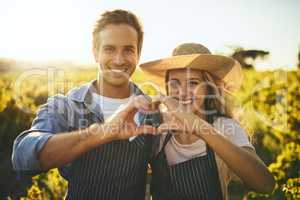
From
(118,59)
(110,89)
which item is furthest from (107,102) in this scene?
(118,59)

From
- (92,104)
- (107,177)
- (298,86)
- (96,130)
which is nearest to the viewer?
(96,130)

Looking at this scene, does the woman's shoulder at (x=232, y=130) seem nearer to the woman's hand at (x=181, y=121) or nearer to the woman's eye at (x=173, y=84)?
the woman's hand at (x=181, y=121)

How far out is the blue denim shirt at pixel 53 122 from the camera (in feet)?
7.16

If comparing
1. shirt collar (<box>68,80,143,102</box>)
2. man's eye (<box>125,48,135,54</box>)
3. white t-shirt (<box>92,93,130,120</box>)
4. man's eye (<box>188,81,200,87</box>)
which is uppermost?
man's eye (<box>125,48,135,54</box>)

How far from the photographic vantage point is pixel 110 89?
2.89 metres

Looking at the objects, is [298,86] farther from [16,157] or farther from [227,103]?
[16,157]

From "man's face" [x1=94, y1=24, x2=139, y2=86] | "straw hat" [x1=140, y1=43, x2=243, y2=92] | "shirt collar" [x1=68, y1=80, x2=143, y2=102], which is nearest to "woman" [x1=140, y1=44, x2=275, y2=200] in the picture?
"straw hat" [x1=140, y1=43, x2=243, y2=92]

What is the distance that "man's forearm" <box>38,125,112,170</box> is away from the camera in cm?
212

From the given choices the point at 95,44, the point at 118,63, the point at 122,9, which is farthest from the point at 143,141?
the point at 122,9

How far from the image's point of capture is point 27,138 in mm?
2227

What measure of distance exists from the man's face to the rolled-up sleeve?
0.40 metres

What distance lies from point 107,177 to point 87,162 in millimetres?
166

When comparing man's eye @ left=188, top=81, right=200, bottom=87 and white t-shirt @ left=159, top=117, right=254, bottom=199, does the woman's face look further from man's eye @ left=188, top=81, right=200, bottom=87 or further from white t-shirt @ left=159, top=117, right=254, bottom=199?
white t-shirt @ left=159, top=117, right=254, bottom=199

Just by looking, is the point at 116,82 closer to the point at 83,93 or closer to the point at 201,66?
the point at 83,93
